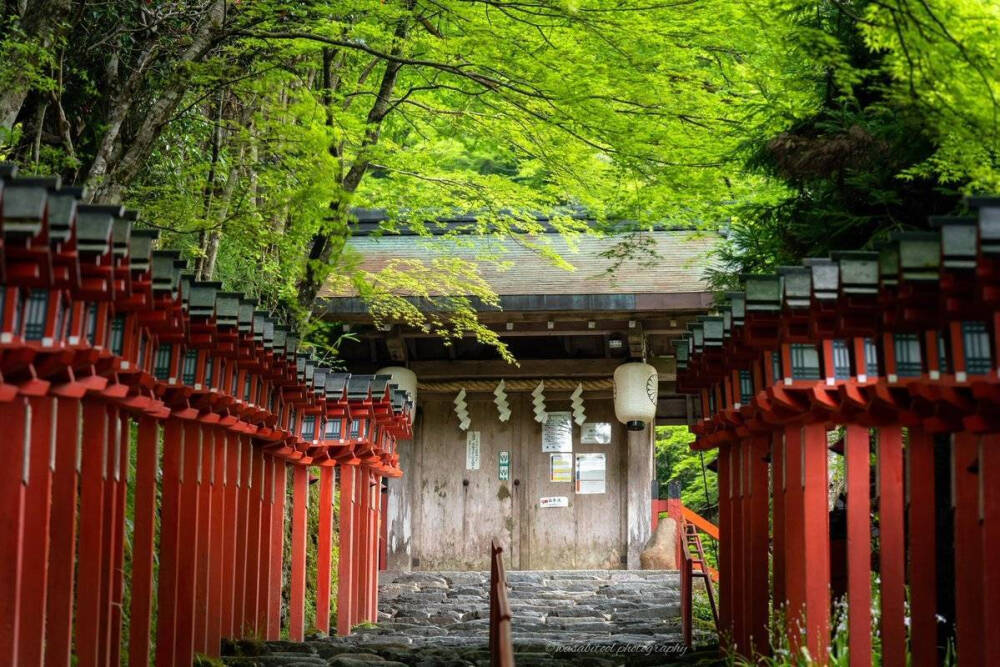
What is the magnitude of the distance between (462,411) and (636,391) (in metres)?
3.28

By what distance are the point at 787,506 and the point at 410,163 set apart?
7.71 meters

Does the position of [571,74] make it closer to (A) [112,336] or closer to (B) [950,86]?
(B) [950,86]

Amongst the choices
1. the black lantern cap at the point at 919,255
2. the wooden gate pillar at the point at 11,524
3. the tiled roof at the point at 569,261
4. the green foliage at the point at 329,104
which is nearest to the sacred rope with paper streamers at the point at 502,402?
the tiled roof at the point at 569,261

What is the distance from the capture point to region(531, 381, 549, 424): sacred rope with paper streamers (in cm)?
2164

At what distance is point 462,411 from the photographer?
72.4ft

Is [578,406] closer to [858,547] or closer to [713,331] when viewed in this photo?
[713,331]

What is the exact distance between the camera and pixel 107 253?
7043 millimetres

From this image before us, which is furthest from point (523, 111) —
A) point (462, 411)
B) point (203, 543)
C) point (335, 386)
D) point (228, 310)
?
point (462, 411)

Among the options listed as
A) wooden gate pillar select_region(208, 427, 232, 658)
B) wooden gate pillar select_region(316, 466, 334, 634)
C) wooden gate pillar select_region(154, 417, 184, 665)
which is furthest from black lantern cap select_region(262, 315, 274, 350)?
wooden gate pillar select_region(316, 466, 334, 634)

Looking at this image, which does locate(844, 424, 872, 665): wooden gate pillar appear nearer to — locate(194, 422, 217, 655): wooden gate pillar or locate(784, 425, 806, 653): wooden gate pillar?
locate(784, 425, 806, 653): wooden gate pillar

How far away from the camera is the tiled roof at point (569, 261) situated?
19766 millimetres

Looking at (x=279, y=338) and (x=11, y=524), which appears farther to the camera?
(x=279, y=338)

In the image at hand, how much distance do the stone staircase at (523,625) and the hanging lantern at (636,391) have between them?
236 cm

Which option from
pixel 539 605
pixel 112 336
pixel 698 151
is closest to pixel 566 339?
pixel 539 605
